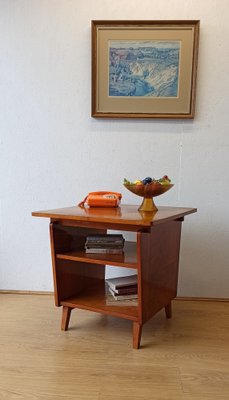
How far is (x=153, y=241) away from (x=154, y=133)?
0.73 metres

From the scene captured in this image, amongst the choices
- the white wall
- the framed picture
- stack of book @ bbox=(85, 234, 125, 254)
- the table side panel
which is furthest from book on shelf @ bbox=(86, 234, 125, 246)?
the framed picture

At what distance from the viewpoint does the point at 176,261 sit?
147 cm

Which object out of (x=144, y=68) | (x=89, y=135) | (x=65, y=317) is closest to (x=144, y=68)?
(x=144, y=68)

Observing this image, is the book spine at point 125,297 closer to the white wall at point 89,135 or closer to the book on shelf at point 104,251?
the book on shelf at point 104,251

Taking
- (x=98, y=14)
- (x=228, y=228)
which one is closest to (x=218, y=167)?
(x=228, y=228)

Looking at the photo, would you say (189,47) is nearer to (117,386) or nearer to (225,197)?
(225,197)

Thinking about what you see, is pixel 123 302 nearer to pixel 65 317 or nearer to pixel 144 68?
pixel 65 317

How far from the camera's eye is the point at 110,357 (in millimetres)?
1186

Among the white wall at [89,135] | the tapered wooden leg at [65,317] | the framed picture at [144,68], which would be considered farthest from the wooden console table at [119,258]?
the framed picture at [144,68]

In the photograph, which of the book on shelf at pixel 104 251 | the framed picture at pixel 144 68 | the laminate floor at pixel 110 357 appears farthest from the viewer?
the framed picture at pixel 144 68

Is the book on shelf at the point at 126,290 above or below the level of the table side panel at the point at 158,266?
below

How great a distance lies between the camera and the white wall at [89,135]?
1637 mm

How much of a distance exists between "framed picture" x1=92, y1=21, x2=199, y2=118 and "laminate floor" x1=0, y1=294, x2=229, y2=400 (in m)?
1.09

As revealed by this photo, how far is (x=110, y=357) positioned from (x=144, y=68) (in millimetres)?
1423
